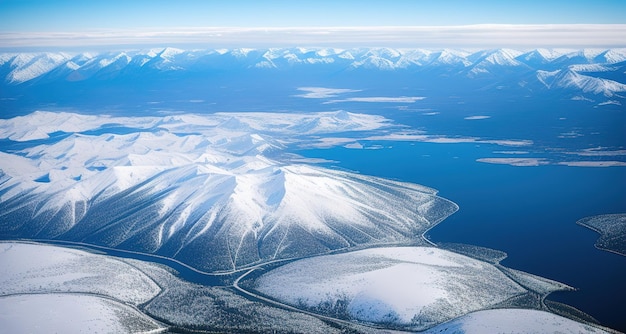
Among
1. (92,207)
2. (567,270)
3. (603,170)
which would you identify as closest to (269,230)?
(92,207)

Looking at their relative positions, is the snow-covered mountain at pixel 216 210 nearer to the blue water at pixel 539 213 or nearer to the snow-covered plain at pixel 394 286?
the blue water at pixel 539 213

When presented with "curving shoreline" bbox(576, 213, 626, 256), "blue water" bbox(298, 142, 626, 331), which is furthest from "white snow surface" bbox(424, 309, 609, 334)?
"curving shoreline" bbox(576, 213, 626, 256)

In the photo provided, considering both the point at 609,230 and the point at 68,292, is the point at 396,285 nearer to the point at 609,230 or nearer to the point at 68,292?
the point at 68,292

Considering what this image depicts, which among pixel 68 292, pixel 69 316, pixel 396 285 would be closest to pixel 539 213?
pixel 396 285

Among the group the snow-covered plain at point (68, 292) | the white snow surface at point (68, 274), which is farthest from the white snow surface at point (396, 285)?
the snow-covered plain at point (68, 292)

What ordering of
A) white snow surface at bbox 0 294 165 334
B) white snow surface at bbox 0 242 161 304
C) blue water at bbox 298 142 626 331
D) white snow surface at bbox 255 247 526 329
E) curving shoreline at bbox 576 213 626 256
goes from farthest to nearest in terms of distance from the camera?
curving shoreline at bbox 576 213 626 256 < blue water at bbox 298 142 626 331 < white snow surface at bbox 0 242 161 304 < white snow surface at bbox 255 247 526 329 < white snow surface at bbox 0 294 165 334

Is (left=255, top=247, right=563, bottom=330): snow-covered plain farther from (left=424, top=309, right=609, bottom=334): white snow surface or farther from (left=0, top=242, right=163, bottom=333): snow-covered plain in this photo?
(left=0, top=242, right=163, bottom=333): snow-covered plain
